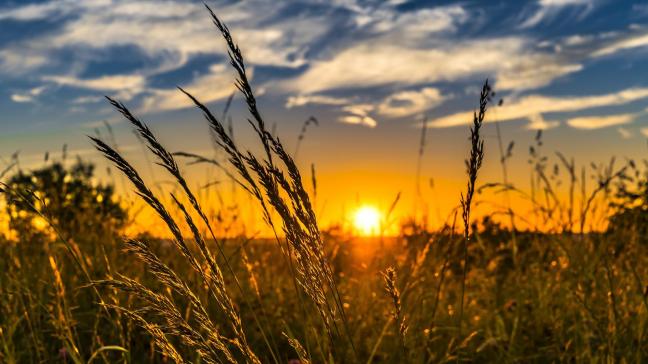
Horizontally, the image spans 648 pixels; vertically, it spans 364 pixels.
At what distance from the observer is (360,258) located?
7516mm

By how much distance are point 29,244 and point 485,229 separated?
644cm

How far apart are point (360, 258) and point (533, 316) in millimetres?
3589

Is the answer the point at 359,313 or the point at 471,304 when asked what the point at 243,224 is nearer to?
the point at 359,313

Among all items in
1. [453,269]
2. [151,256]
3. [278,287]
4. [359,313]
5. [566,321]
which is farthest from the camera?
[453,269]

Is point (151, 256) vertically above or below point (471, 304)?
above

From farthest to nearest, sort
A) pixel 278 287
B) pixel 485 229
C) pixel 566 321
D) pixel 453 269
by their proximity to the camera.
Result: pixel 485 229 → pixel 453 269 → pixel 278 287 → pixel 566 321

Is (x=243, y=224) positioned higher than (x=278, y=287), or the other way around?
(x=243, y=224)

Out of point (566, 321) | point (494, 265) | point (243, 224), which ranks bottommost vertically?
point (566, 321)

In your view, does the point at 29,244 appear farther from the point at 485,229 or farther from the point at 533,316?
the point at 485,229

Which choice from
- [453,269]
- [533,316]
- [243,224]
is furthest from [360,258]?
[533,316]

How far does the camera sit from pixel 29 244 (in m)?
5.10

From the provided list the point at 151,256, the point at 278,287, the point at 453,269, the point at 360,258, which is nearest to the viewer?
the point at 151,256

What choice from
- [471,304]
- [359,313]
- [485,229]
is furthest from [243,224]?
[485,229]

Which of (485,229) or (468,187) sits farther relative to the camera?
(485,229)
